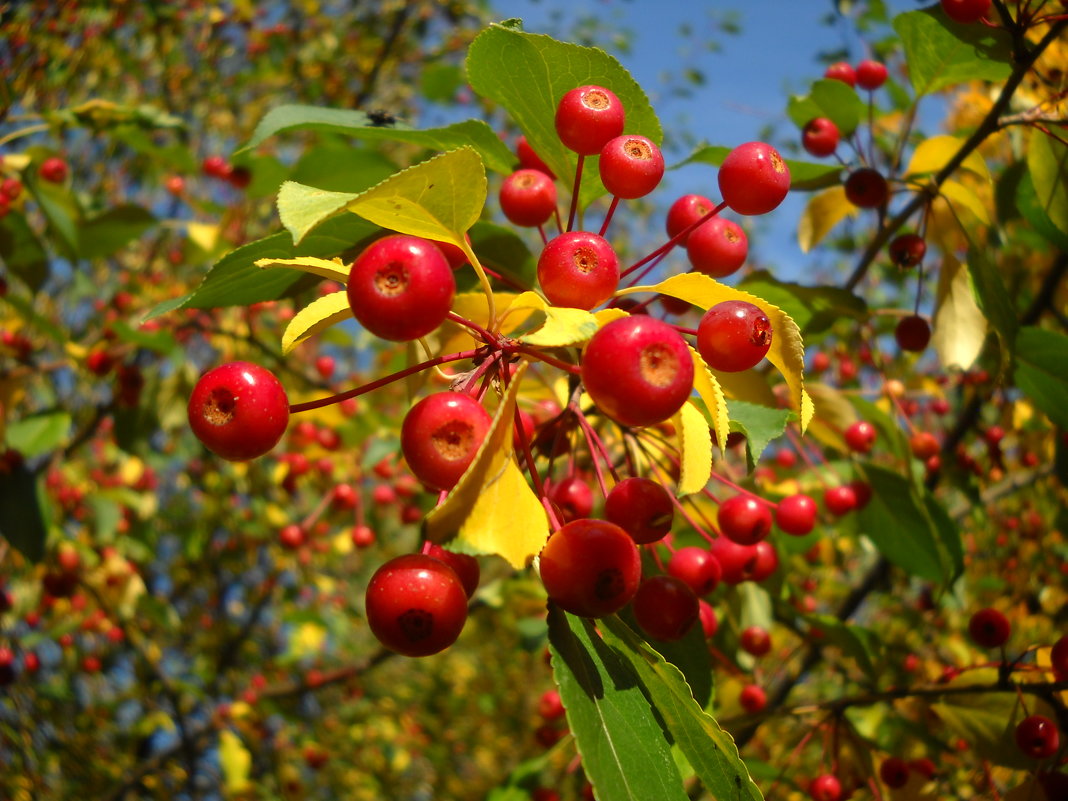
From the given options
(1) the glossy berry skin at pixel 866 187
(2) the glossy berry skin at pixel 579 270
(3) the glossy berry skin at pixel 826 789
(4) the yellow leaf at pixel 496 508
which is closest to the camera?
(4) the yellow leaf at pixel 496 508

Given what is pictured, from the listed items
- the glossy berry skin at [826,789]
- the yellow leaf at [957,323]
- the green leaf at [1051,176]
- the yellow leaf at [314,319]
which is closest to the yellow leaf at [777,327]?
the yellow leaf at [314,319]

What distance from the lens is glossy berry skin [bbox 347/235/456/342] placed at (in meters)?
0.82

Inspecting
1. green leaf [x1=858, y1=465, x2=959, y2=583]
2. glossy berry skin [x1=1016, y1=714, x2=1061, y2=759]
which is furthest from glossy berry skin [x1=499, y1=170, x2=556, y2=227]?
glossy berry skin [x1=1016, y1=714, x2=1061, y2=759]

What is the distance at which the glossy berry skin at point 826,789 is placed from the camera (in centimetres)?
185

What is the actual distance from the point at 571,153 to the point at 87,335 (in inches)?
142

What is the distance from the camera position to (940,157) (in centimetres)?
177

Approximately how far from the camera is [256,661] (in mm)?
5719

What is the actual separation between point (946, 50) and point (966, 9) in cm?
21

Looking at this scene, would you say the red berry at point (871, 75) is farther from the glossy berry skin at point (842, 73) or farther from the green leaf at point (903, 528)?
the green leaf at point (903, 528)

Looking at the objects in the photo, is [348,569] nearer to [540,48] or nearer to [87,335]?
[87,335]

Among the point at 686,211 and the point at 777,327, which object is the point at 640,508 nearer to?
the point at 777,327

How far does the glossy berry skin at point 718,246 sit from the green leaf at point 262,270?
57 centimetres

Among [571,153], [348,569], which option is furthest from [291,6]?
[571,153]

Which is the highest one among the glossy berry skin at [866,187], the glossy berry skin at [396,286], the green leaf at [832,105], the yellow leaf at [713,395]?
the green leaf at [832,105]
